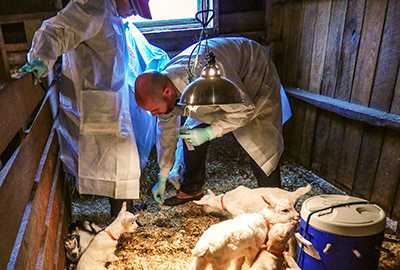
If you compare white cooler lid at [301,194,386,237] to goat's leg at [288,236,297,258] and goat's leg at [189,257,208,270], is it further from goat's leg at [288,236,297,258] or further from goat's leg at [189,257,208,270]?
goat's leg at [189,257,208,270]

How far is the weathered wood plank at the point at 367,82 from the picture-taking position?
208 centimetres

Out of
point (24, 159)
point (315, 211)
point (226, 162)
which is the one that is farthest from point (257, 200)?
point (226, 162)

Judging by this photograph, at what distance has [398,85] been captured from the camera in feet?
6.46

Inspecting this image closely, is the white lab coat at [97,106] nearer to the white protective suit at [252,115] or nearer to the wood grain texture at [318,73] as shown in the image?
the white protective suit at [252,115]

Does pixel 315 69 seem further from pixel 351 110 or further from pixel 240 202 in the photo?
pixel 240 202

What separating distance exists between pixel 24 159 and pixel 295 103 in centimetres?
245

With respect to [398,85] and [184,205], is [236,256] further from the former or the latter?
[398,85]

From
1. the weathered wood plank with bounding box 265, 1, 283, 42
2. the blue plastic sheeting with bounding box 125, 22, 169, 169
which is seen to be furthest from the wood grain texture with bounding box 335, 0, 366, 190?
the blue plastic sheeting with bounding box 125, 22, 169, 169

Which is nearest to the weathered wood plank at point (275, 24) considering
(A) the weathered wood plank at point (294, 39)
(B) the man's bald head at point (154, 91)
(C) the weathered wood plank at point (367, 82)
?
(A) the weathered wood plank at point (294, 39)

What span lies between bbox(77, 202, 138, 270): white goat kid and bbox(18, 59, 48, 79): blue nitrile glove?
778 mm

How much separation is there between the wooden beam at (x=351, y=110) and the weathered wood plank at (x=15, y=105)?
1.88m

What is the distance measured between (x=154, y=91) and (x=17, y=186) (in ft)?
2.59

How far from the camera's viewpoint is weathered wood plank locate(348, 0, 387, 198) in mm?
2084

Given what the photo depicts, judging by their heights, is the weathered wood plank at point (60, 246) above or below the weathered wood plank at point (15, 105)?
below
